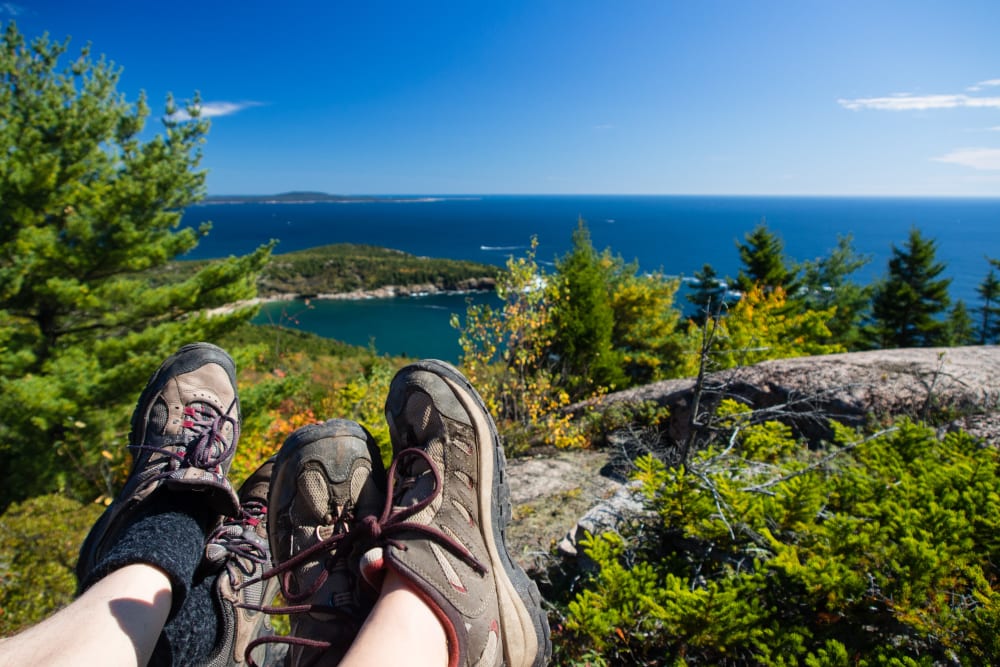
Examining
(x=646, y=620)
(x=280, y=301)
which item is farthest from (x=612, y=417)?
(x=280, y=301)

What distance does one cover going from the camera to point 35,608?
2.86m

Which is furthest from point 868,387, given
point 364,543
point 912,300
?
point 912,300

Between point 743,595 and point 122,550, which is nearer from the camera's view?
point 122,550

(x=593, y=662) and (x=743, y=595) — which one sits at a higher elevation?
(x=743, y=595)

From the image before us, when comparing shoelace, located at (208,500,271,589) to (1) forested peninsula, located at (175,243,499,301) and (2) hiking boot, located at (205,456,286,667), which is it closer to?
(2) hiking boot, located at (205,456,286,667)

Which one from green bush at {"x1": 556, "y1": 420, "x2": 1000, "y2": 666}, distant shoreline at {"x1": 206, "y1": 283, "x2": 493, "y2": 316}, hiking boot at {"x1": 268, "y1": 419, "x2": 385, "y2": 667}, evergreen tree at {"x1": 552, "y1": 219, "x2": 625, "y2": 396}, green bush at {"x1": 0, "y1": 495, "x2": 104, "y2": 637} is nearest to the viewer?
green bush at {"x1": 556, "y1": 420, "x2": 1000, "y2": 666}

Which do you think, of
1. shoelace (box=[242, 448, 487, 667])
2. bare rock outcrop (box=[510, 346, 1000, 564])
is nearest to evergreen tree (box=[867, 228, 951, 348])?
bare rock outcrop (box=[510, 346, 1000, 564])

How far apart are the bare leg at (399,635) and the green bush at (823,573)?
54cm

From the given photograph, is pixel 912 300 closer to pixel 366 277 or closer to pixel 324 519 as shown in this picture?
pixel 324 519

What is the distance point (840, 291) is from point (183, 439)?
27297 millimetres

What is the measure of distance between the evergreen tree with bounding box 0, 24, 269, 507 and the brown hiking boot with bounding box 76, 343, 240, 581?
13.9 ft

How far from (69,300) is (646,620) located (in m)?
8.11

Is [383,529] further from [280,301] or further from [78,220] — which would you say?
[280,301]

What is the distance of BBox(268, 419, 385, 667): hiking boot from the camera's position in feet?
4.85
